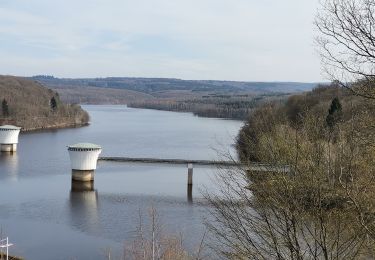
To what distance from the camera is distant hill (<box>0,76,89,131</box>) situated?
3310 inches

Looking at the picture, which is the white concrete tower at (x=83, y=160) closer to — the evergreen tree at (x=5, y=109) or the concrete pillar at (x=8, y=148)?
the concrete pillar at (x=8, y=148)

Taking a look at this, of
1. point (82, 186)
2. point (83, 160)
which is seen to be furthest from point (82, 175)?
point (83, 160)

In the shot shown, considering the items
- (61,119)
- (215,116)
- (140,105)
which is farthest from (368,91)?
(140,105)

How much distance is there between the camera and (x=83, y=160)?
34.2 m

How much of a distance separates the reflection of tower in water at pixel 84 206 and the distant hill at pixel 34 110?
170 ft

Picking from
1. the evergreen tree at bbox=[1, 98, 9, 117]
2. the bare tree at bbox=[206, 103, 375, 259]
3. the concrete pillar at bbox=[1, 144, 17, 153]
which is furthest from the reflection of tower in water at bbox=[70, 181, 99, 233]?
the evergreen tree at bbox=[1, 98, 9, 117]

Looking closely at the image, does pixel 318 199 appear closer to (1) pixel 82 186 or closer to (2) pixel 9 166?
(1) pixel 82 186

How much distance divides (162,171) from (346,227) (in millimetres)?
33197

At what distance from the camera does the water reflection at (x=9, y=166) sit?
35.3 metres

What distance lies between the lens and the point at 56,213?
80.5 feet

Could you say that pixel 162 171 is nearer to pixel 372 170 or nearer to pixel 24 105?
pixel 372 170

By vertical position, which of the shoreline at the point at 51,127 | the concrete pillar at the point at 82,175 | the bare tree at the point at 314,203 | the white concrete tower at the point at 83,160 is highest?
the bare tree at the point at 314,203

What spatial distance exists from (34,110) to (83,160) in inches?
2334

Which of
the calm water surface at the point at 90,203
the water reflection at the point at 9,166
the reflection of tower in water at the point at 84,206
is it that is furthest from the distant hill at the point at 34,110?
the reflection of tower in water at the point at 84,206
